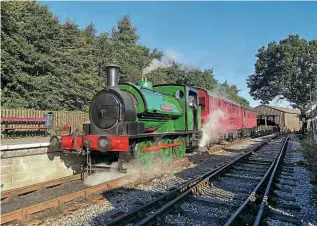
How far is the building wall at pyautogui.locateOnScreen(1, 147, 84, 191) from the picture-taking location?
7855 mm

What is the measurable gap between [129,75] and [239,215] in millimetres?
25714

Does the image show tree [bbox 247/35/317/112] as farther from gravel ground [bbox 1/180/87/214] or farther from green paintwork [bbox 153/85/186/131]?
gravel ground [bbox 1/180/87/214]

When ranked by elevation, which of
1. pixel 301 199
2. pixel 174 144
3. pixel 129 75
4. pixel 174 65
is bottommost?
pixel 301 199

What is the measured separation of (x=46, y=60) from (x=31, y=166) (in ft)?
41.1

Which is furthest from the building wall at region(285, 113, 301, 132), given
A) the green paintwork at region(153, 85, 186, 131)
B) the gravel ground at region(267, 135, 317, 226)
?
the gravel ground at region(267, 135, 317, 226)

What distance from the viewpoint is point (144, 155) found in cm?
874

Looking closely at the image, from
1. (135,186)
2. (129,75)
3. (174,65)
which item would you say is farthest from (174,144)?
(174,65)

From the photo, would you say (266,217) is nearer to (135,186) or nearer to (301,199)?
(301,199)

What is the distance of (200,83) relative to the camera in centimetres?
4578

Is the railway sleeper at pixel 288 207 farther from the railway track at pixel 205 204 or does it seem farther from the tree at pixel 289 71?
the tree at pixel 289 71

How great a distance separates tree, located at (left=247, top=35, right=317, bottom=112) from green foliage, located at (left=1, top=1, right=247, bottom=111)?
3282 centimetres

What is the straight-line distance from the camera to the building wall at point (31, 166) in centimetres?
786

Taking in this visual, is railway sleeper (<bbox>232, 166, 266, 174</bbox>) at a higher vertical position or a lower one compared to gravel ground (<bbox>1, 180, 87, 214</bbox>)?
higher

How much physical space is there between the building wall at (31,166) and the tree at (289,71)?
147 feet
